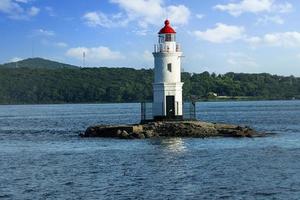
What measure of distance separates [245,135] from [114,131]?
1080cm

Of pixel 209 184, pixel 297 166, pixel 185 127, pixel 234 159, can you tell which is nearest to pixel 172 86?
pixel 185 127

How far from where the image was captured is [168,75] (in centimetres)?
4878

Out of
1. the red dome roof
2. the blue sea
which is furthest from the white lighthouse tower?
the blue sea

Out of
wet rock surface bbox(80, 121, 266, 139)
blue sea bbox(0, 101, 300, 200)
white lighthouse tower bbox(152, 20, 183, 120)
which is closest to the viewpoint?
blue sea bbox(0, 101, 300, 200)

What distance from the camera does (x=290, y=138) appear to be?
49062mm

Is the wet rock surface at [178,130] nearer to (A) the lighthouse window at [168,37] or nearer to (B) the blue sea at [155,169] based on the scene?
(B) the blue sea at [155,169]

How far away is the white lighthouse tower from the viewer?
4869 centimetres

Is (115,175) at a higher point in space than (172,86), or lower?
lower

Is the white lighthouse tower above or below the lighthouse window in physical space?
below

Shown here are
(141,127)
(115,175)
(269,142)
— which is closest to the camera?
(115,175)

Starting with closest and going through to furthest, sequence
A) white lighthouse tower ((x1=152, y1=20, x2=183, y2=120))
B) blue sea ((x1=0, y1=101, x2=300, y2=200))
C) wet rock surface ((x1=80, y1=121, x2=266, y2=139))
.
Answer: blue sea ((x1=0, y1=101, x2=300, y2=200))
wet rock surface ((x1=80, y1=121, x2=266, y2=139))
white lighthouse tower ((x1=152, y1=20, x2=183, y2=120))

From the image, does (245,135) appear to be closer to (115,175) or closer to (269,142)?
(269,142)

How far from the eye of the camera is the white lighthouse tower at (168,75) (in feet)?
160

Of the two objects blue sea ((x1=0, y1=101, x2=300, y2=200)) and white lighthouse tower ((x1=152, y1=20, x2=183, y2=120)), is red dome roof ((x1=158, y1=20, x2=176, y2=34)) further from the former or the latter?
blue sea ((x1=0, y1=101, x2=300, y2=200))
